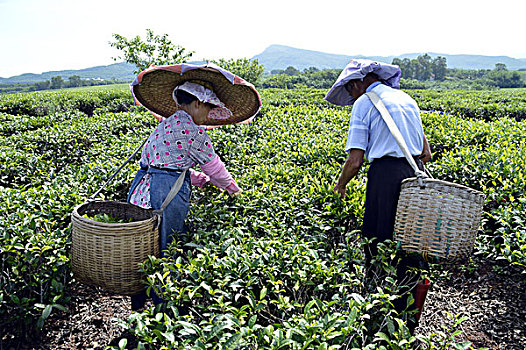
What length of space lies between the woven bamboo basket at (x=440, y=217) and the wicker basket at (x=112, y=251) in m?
1.46

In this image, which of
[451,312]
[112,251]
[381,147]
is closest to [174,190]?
[112,251]

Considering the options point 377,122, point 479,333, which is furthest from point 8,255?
point 479,333

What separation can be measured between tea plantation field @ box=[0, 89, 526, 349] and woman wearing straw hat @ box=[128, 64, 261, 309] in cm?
18

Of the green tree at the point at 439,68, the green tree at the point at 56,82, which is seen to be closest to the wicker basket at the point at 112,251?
the green tree at the point at 439,68

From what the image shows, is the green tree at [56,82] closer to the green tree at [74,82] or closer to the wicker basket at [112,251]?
the green tree at [74,82]

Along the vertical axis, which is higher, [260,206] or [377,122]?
[377,122]

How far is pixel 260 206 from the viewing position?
2816 mm

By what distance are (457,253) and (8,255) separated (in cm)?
254

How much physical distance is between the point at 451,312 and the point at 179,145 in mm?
2377

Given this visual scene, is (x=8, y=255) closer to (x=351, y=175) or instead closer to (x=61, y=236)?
(x=61, y=236)

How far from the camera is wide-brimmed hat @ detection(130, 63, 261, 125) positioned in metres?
2.52

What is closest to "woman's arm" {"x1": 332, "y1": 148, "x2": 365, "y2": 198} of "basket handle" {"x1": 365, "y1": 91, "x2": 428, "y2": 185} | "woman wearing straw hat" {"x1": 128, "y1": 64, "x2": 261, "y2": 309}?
"basket handle" {"x1": 365, "y1": 91, "x2": 428, "y2": 185}

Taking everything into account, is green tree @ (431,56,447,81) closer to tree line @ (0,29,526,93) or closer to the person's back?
tree line @ (0,29,526,93)

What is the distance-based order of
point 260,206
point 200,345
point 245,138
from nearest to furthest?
point 200,345
point 260,206
point 245,138
